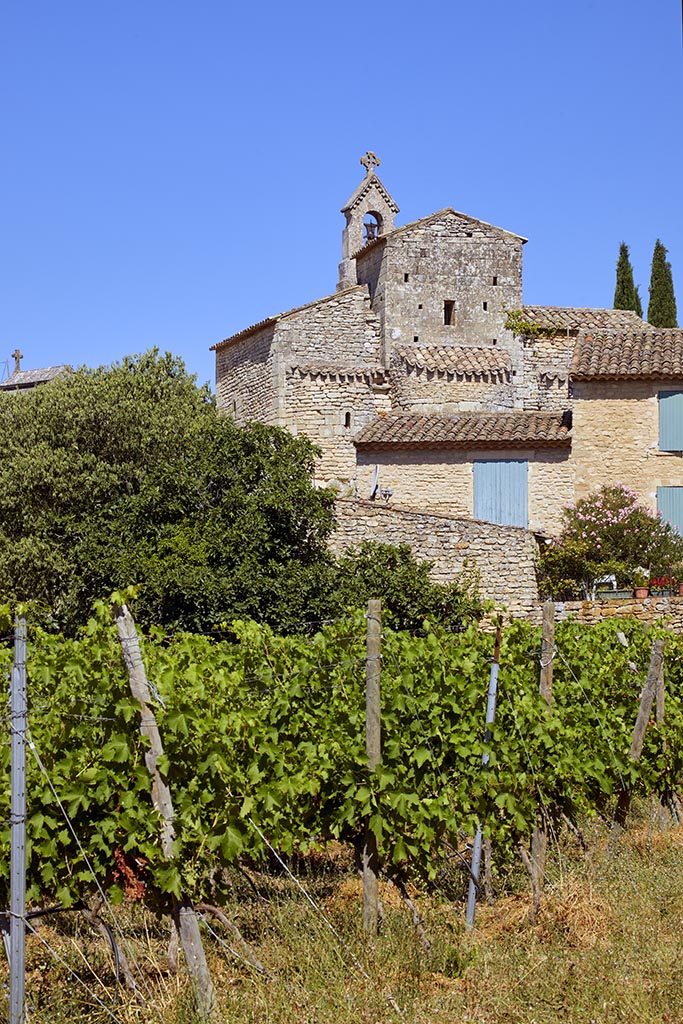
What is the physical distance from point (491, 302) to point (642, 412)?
20.3ft

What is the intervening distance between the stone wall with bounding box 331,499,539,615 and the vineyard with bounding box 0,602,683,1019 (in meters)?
9.33

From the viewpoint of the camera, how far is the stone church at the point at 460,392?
71.4 ft

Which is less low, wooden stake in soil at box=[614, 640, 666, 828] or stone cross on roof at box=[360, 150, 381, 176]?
stone cross on roof at box=[360, 150, 381, 176]

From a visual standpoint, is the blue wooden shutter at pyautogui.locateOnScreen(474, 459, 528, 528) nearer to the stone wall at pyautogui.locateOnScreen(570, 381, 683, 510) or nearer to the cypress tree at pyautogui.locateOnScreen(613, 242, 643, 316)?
the stone wall at pyautogui.locateOnScreen(570, 381, 683, 510)

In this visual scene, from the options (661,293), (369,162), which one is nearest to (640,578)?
(369,162)

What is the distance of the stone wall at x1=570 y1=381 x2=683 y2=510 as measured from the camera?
22.1 meters

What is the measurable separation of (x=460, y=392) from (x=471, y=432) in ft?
16.1

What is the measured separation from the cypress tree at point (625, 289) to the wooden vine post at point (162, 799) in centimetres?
3574

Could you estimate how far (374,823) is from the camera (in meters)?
6.12

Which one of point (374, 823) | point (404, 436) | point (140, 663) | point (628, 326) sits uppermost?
point (628, 326)

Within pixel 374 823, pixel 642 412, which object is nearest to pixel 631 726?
pixel 374 823

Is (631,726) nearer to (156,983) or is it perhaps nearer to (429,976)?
(429,976)

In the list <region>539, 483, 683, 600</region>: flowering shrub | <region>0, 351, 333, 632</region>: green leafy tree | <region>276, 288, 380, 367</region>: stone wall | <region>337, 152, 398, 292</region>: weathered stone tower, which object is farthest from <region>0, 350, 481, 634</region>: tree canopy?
<region>337, 152, 398, 292</region>: weathered stone tower

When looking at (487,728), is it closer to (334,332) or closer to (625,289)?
(334,332)
